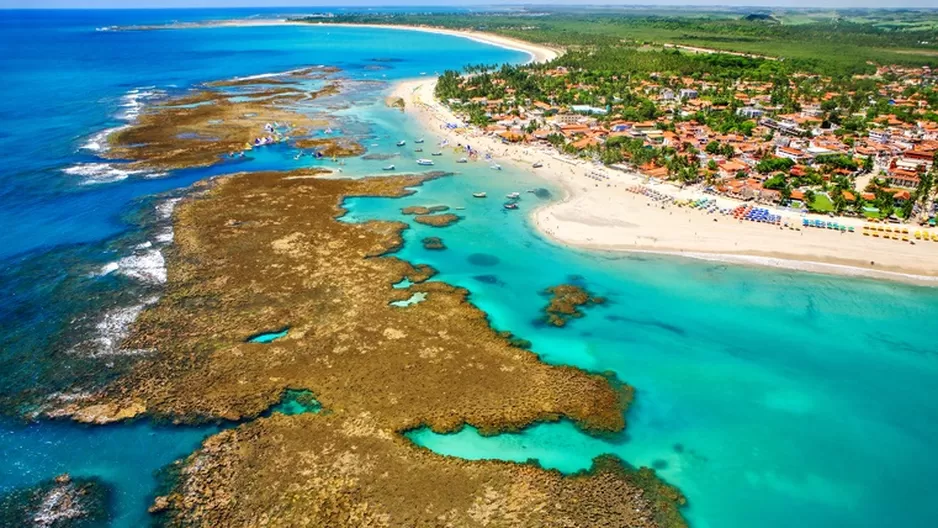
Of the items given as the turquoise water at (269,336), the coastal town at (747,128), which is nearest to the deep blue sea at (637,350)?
the turquoise water at (269,336)

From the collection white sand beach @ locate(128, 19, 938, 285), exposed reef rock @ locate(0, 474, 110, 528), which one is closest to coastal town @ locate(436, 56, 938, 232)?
white sand beach @ locate(128, 19, 938, 285)

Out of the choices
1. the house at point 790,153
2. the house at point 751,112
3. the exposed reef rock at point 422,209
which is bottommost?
the exposed reef rock at point 422,209

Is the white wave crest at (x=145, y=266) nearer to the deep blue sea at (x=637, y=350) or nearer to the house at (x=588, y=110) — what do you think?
the deep blue sea at (x=637, y=350)

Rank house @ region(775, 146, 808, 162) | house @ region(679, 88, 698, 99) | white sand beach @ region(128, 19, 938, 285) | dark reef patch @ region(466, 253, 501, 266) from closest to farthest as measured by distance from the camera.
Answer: white sand beach @ region(128, 19, 938, 285) < dark reef patch @ region(466, 253, 501, 266) < house @ region(775, 146, 808, 162) < house @ region(679, 88, 698, 99)

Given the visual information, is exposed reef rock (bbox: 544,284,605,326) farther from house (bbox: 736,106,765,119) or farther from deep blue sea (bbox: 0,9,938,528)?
house (bbox: 736,106,765,119)

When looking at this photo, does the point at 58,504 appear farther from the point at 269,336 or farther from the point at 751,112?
the point at 751,112
